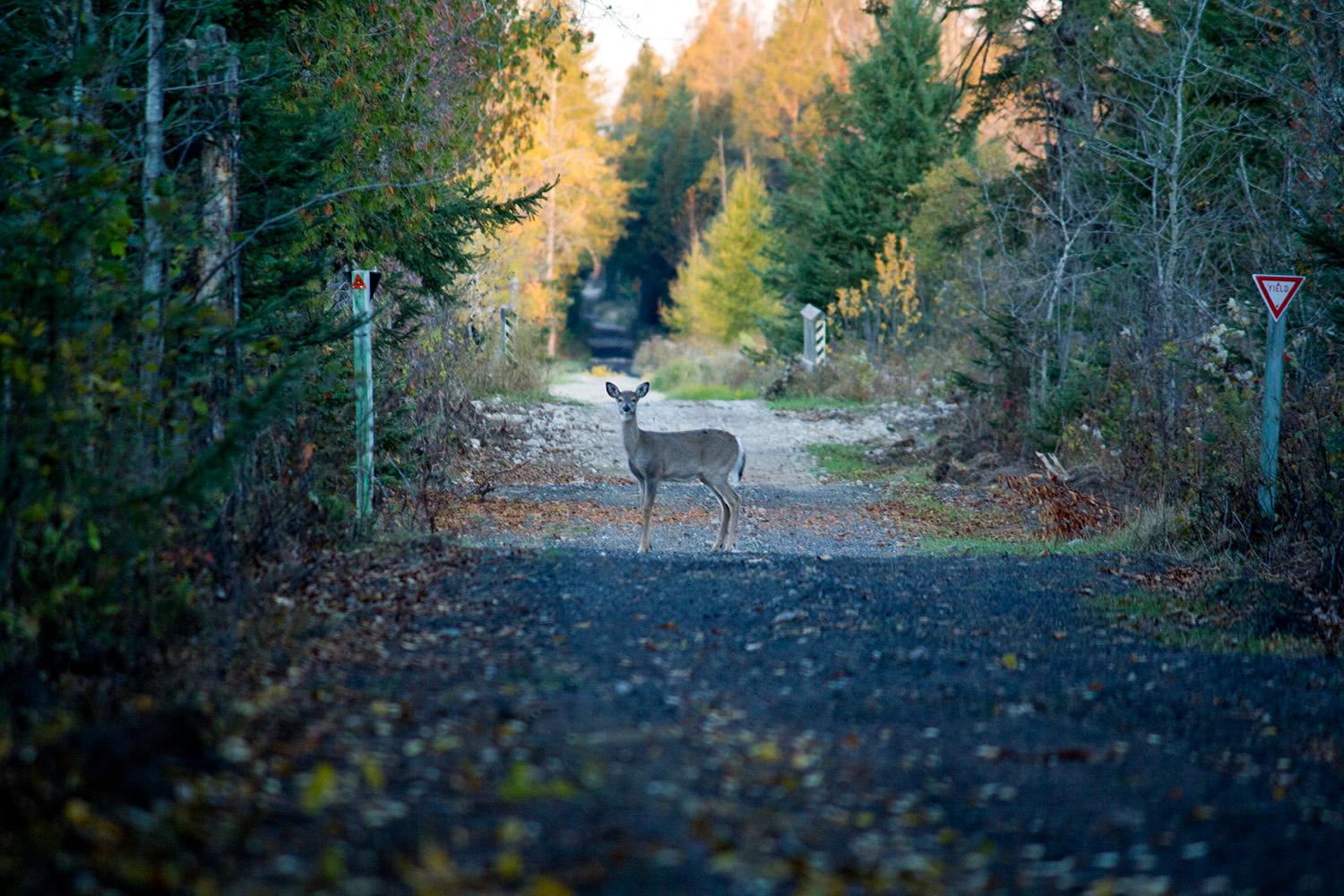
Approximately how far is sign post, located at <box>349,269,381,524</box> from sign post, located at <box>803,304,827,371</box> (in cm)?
2093

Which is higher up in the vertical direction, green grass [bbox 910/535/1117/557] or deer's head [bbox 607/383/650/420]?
deer's head [bbox 607/383/650/420]

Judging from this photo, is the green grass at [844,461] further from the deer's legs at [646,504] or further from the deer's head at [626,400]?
the deer's legs at [646,504]

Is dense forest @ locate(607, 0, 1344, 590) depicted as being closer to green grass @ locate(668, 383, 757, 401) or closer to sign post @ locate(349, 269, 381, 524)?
green grass @ locate(668, 383, 757, 401)

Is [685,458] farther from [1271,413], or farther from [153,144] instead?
[153,144]

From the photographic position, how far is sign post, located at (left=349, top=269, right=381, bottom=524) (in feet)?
30.8

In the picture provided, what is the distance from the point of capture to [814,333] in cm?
3061

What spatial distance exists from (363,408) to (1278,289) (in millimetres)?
6832

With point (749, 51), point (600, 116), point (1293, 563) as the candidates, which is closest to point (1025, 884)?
point (1293, 563)

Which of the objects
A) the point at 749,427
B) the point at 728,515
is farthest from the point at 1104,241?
the point at 728,515

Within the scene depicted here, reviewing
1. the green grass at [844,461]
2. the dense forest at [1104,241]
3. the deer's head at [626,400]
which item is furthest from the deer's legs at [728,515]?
the green grass at [844,461]

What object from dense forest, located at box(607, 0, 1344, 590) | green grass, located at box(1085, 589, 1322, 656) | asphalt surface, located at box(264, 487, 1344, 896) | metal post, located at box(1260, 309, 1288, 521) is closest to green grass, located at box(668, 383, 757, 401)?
Answer: dense forest, located at box(607, 0, 1344, 590)

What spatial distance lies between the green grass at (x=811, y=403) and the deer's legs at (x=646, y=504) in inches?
524

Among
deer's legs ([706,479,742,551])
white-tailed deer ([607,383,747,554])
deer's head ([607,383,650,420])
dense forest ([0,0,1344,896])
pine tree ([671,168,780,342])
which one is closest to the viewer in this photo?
dense forest ([0,0,1344,896])

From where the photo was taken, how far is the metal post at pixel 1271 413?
9.51m
